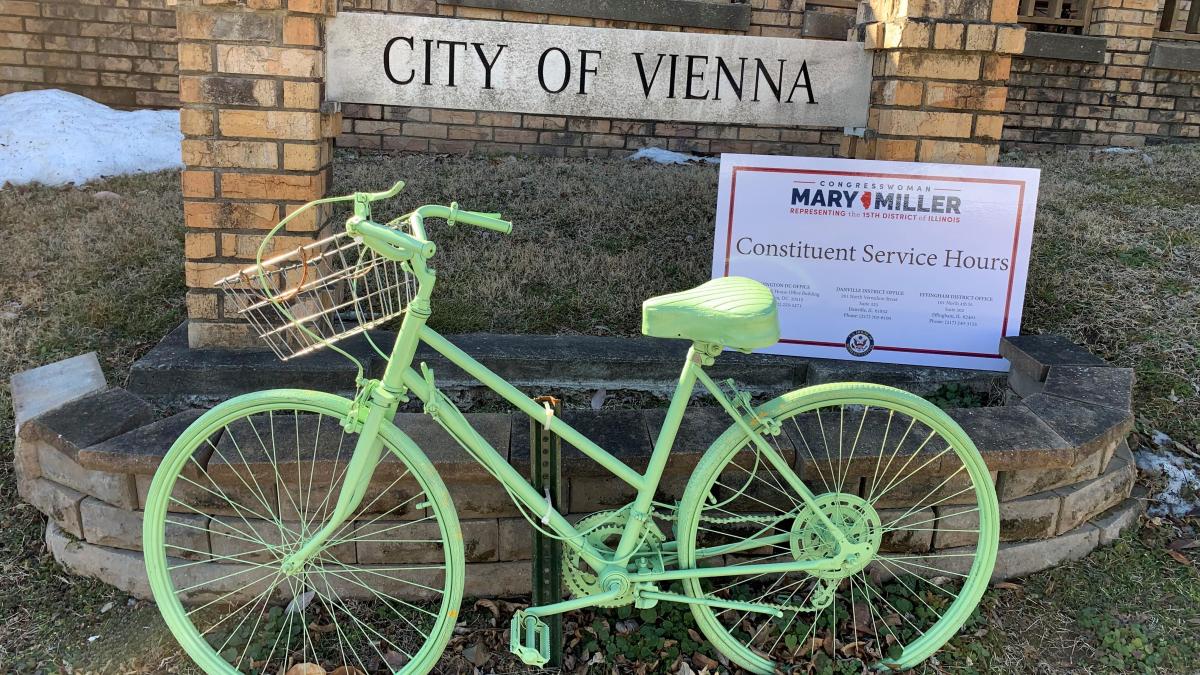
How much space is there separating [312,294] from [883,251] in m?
2.13

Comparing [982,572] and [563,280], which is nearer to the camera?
[982,572]

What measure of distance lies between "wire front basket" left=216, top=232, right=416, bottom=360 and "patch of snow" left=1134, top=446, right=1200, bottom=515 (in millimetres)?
2646

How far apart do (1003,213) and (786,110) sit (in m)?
0.91

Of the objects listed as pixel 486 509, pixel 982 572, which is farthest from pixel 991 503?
pixel 486 509

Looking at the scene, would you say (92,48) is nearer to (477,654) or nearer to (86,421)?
(86,421)

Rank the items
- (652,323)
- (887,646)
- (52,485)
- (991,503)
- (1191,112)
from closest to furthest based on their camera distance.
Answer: (652,323), (991,503), (887,646), (52,485), (1191,112)

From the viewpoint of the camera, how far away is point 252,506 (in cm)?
258

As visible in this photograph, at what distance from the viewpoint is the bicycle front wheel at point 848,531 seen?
228cm

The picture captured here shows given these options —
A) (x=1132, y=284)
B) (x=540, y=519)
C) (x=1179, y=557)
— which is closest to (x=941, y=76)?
(x=1132, y=284)

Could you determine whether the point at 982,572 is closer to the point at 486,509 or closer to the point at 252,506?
the point at 486,509

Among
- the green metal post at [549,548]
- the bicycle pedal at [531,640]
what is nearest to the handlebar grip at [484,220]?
the green metal post at [549,548]

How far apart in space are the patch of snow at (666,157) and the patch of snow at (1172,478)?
14.4 feet

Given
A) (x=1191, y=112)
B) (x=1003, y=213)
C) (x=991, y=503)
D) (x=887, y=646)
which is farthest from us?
(x=1191, y=112)

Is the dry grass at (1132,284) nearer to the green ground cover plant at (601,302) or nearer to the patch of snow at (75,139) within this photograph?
the green ground cover plant at (601,302)
